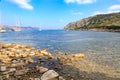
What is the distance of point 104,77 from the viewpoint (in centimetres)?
2222

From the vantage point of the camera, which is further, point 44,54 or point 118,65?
point 44,54

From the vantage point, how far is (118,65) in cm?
2833

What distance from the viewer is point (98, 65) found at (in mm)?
28750

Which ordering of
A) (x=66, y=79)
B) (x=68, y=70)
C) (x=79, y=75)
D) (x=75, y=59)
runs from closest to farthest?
(x=66, y=79) < (x=79, y=75) < (x=68, y=70) < (x=75, y=59)

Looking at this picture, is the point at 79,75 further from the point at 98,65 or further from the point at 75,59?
the point at 75,59

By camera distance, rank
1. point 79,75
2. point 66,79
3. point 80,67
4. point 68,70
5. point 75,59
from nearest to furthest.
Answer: point 66,79, point 79,75, point 68,70, point 80,67, point 75,59

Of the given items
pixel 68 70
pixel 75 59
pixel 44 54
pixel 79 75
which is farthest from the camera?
pixel 44 54

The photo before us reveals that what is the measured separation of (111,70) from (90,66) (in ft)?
11.2

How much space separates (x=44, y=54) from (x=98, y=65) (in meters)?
12.9

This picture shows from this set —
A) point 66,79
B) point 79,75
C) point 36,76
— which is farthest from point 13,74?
point 79,75

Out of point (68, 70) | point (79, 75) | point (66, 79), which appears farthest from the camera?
point (68, 70)

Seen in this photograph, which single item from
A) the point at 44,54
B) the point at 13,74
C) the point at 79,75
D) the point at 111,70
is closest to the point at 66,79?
the point at 79,75

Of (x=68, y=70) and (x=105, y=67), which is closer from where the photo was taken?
(x=68, y=70)

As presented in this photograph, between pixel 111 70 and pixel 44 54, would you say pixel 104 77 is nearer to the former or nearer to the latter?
pixel 111 70
